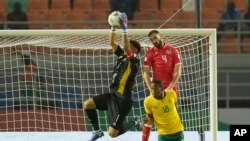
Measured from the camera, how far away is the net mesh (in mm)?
10367

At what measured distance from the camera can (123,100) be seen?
32.1ft

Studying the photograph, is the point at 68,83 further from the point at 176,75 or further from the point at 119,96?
the point at 176,75

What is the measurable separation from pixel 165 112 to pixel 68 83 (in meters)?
4.87

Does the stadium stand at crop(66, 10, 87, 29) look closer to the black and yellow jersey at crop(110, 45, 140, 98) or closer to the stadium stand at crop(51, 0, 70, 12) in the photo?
the stadium stand at crop(51, 0, 70, 12)

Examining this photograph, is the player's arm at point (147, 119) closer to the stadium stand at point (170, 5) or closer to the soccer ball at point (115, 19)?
the soccer ball at point (115, 19)

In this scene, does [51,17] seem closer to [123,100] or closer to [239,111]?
[239,111]

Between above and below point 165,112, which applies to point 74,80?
below

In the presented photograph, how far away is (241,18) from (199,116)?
572 centimetres

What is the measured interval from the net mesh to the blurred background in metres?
2.25

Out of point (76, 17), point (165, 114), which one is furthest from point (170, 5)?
point (165, 114)

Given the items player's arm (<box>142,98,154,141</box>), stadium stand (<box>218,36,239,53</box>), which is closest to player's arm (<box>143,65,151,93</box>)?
player's arm (<box>142,98,154,141</box>)

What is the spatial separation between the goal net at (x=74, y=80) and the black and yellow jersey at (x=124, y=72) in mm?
293

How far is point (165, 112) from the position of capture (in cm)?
862

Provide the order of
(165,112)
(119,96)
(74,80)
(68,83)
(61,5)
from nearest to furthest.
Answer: (165,112) < (119,96) < (74,80) < (68,83) < (61,5)
